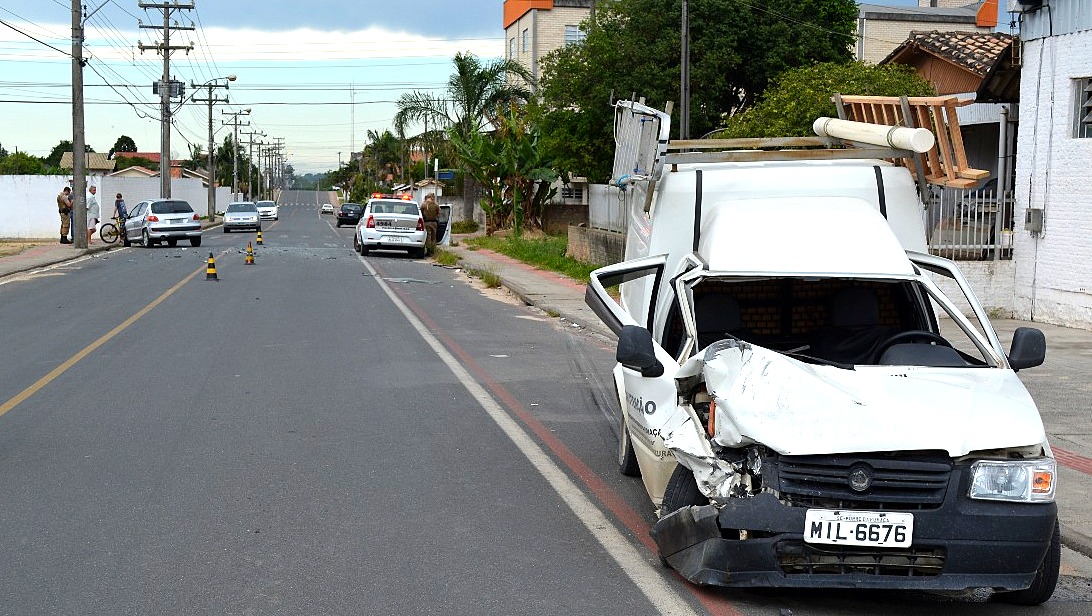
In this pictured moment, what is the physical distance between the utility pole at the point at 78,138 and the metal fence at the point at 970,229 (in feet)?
90.1

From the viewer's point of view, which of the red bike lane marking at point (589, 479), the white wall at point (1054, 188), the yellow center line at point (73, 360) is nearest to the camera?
the red bike lane marking at point (589, 479)

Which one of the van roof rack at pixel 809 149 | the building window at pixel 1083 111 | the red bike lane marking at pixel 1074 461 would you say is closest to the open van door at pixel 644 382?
the van roof rack at pixel 809 149

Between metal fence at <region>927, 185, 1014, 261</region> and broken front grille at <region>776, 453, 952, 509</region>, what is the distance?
556 inches

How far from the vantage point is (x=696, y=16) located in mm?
37344

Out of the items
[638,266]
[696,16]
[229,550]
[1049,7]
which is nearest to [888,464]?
[638,266]

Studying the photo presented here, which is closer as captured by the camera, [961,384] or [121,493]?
[961,384]

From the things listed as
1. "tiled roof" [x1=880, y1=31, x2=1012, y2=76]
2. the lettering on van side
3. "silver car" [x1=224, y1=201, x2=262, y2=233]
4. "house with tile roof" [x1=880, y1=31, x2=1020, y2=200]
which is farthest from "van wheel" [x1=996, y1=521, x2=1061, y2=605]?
"silver car" [x1=224, y1=201, x2=262, y2=233]

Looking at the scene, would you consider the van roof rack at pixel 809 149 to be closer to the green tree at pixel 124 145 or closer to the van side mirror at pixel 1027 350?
the van side mirror at pixel 1027 350

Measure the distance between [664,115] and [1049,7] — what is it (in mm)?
11519

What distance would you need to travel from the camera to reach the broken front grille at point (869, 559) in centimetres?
520

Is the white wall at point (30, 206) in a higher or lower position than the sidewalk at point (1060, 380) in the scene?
higher

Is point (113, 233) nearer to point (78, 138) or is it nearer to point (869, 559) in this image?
point (78, 138)

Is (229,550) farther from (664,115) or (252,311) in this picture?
(252,311)

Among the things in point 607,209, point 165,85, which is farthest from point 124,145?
point 607,209
